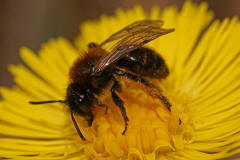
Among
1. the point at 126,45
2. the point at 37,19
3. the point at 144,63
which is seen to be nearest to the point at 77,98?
the point at 126,45

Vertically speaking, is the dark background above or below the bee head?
above

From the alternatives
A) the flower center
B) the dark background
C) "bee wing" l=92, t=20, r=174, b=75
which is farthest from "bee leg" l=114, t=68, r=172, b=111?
the dark background

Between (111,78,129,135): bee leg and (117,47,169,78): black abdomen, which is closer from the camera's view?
(111,78,129,135): bee leg

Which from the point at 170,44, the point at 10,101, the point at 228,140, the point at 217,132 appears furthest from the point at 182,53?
the point at 10,101

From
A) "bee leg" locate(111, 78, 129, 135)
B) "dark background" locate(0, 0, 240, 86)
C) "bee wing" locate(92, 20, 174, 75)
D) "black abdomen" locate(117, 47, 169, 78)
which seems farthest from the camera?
"dark background" locate(0, 0, 240, 86)

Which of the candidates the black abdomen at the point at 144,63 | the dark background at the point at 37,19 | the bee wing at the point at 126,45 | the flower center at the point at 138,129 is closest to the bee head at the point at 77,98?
the bee wing at the point at 126,45

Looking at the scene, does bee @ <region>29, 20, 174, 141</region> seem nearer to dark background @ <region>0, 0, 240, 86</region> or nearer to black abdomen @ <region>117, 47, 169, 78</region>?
black abdomen @ <region>117, 47, 169, 78</region>

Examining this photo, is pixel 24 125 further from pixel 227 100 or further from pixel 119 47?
pixel 227 100
